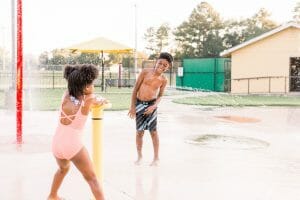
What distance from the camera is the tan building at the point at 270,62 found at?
25.5 m

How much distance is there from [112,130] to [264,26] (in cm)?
5343

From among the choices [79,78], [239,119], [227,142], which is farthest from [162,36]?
[79,78]

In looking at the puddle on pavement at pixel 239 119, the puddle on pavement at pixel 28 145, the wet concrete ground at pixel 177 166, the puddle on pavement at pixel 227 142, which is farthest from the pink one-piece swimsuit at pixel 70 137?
the puddle on pavement at pixel 239 119

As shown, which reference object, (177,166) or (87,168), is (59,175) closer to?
(87,168)

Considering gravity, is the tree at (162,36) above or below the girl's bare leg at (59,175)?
above

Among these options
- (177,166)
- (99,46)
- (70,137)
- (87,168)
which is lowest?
(177,166)

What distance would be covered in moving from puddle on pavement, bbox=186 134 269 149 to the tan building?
55.5ft

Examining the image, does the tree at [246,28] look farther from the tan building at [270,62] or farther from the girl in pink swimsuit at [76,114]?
the girl in pink swimsuit at [76,114]

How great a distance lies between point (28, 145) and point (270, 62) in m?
20.6

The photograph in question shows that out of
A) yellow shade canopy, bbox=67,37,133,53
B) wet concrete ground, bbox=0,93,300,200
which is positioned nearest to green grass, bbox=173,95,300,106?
wet concrete ground, bbox=0,93,300,200

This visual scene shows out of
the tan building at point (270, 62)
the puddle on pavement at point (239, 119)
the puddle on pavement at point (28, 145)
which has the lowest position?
the puddle on pavement at point (28, 145)

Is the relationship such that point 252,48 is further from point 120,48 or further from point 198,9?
point 198,9

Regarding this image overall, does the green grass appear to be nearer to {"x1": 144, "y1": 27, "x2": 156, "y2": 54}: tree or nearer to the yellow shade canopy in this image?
the yellow shade canopy

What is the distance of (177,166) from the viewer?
612cm
